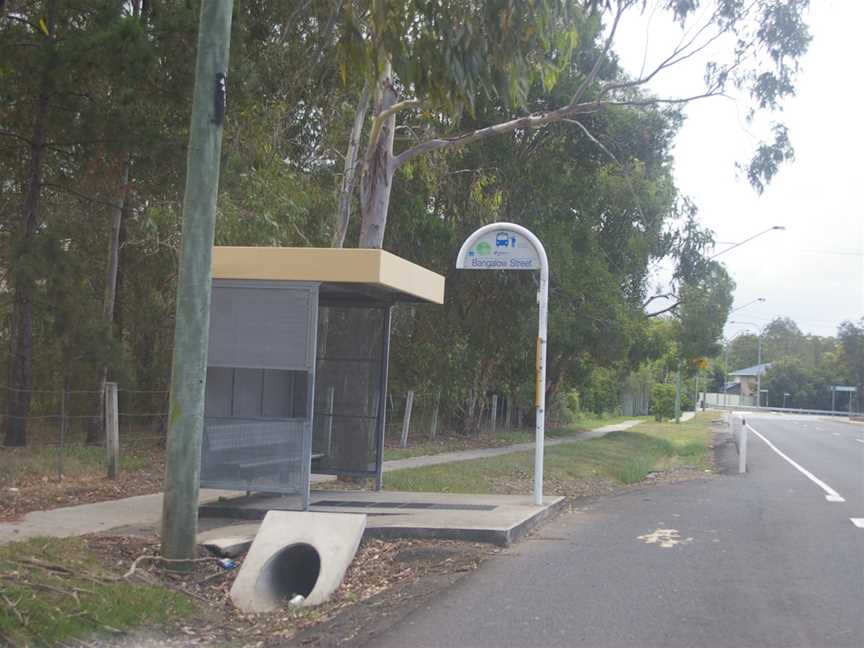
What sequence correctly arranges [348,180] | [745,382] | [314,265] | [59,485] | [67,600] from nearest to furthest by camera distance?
[67,600] < [314,265] < [59,485] < [348,180] < [745,382]

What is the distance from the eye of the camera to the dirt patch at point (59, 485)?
11.5 m

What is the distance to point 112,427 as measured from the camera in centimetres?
1370

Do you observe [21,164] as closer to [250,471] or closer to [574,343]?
[250,471]

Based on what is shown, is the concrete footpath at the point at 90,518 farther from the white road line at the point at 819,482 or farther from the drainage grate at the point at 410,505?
the white road line at the point at 819,482

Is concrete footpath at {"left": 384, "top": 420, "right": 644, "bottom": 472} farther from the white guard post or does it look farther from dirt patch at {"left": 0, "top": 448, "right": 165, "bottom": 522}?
the white guard post

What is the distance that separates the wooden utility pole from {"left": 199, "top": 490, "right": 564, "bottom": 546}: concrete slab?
175 centimetres

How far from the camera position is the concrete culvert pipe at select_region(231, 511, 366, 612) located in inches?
314

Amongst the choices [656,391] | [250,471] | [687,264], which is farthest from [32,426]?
[656,391]

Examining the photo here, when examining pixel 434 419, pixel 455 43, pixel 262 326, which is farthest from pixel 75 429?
pixel 455 43

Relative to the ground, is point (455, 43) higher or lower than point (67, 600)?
higher

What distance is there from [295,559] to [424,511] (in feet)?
9.15

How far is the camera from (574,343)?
1017 inches

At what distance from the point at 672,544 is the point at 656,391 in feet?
141

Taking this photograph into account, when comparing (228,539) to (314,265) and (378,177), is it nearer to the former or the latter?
(314,265)
